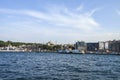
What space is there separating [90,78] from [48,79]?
5507 millimetres

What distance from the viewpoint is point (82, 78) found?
38.3 metres

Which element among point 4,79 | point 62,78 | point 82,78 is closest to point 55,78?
point 62,78

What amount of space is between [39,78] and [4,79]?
4383mm

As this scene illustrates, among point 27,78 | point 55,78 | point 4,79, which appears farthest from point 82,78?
point 4,79

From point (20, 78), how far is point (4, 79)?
88.8 inches

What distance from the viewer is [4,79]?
36375mm

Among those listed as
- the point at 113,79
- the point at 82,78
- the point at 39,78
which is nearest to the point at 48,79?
the point at 39,78

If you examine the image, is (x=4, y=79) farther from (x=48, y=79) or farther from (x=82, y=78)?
(x=82, y=78)

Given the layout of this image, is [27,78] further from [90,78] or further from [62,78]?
[90,78]

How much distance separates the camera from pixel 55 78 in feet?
125

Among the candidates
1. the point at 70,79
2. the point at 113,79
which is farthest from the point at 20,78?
the point at 113,79

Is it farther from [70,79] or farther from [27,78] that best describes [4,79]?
[70,79]

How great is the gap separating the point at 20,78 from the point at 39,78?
2409 millimetres

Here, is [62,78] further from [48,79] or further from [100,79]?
[100,79]
